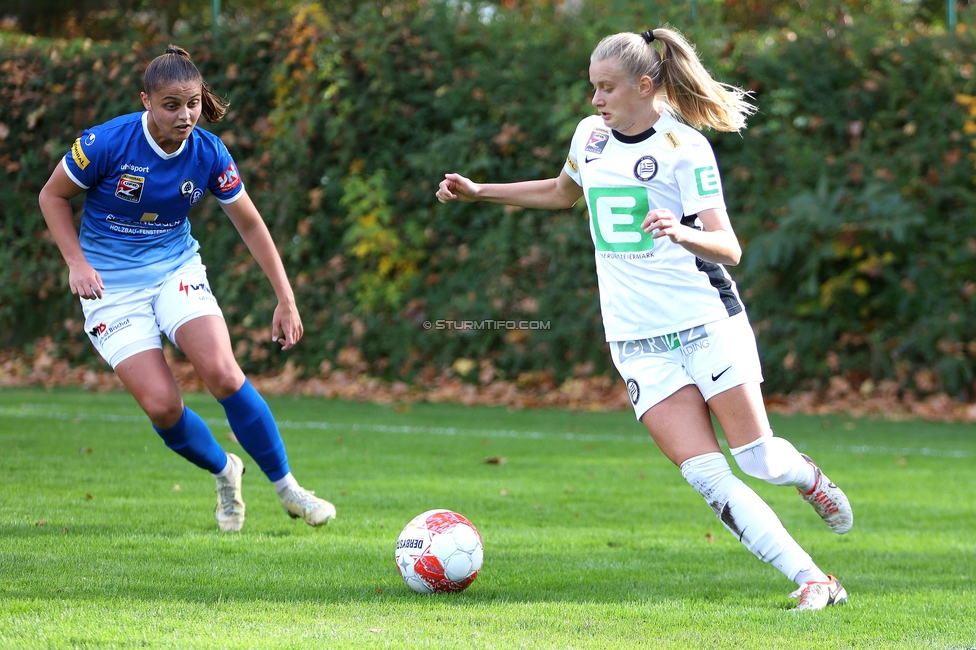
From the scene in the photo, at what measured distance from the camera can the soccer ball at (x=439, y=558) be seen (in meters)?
3.95

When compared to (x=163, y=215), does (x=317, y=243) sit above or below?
below

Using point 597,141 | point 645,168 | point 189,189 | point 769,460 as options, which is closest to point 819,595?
point 769,460

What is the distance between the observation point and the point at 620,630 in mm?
3445

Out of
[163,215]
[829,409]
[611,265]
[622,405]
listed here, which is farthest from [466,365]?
[611,265]

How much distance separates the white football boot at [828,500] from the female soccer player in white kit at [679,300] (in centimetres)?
8

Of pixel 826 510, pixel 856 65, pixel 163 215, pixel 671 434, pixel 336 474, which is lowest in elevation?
pixel 336 474

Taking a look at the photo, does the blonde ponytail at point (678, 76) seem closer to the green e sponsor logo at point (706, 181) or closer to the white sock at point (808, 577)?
the green e sponsor logo at point (706, 181)

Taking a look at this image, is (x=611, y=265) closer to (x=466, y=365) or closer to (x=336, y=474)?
(x=336, y=474)

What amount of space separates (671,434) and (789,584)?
0.89 metres

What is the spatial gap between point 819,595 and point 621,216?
145 centimetres

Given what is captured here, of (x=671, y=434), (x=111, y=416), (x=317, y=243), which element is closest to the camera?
(x=671, y=434)

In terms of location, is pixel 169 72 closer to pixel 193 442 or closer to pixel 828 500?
pixel 193 442

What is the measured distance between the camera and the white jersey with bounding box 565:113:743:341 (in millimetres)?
3863

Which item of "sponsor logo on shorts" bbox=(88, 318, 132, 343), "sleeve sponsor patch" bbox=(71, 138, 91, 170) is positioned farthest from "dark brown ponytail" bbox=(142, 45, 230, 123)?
"sponsor logo on shorts" bbox=(88, 318, 132, 343)
